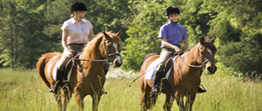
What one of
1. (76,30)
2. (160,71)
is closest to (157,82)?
(160,71)

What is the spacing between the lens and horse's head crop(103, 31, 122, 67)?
615 centimetres

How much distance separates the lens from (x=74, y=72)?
7.11 meters

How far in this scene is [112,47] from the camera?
630cm

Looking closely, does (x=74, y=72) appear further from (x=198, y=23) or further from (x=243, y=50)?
(x=198, y=23)

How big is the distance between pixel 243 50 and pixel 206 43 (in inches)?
548

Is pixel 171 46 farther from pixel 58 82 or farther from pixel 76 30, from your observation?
pixel 58 82

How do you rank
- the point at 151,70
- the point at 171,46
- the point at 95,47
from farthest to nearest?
the point at 151,70 → the point at 171,46 → the point at 95,47

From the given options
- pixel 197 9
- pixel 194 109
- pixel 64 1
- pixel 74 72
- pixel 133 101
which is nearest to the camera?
pixel 74 72

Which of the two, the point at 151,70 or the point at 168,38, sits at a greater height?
the point at 168,38

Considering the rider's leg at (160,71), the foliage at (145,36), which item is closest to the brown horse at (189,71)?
the rider's leg at (160,71)

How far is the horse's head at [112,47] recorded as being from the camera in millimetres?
6149

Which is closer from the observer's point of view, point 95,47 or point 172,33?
point 95,47

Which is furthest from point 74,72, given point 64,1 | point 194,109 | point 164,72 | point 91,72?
point 64,1

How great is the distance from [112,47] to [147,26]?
81.5 feet
